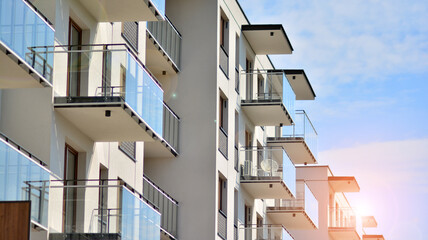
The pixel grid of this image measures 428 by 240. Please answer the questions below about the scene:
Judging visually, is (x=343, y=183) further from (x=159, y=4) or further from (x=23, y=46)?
(x=23, y=46)

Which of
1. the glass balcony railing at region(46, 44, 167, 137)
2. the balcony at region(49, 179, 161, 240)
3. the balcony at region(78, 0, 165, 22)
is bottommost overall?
the balcony at region(49, 179, 161, 240)

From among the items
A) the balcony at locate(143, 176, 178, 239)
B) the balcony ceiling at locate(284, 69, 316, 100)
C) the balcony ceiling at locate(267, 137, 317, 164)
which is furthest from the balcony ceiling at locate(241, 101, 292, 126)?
the balcony at locate(143, 176, 178, 239)

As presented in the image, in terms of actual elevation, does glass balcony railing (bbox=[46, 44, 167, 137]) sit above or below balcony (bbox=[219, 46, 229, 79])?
below

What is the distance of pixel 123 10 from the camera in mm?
24344

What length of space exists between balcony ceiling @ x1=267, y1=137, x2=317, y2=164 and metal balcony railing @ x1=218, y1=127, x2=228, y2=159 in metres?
9.60

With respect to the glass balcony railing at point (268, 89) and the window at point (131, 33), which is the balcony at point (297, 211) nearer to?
the glass balcony railing at point (268, 89)

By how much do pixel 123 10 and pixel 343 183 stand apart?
121 feet

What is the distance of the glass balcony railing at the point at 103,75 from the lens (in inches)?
864

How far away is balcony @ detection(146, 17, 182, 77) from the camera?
99.6ft

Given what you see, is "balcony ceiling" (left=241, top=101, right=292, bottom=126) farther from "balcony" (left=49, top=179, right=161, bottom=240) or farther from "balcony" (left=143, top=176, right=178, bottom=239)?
"balcony" (left=49, top=179, right=161, bottom=240)

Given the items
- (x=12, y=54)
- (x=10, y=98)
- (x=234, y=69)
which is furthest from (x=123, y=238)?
(x=234, y=69)

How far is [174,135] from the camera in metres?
32.7

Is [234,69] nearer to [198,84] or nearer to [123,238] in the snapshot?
[198,84]

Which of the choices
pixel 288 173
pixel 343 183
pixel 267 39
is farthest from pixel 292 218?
pixel 343 183
